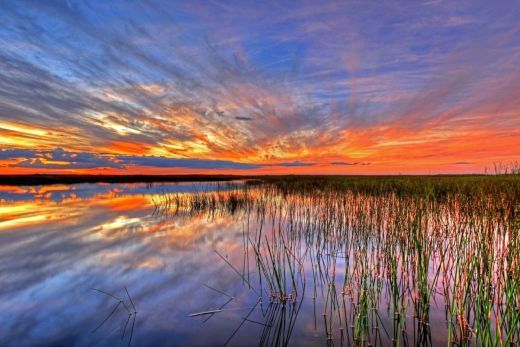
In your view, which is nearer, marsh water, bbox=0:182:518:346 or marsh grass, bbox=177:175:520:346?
marsh grass, bbox=177:175:520:346

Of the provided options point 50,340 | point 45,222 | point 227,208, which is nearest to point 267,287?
point 50,340

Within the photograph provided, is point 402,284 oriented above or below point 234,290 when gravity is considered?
above

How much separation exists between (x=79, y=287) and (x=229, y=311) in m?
3.65

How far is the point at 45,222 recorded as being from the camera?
1344cm

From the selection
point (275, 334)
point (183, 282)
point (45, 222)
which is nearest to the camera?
point (275, 334)

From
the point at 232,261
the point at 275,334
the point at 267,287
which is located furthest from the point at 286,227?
the point at 275,334

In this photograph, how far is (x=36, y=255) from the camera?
845 centimetres

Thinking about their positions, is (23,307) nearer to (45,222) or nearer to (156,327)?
(156,327)

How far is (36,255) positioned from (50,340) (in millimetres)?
5454

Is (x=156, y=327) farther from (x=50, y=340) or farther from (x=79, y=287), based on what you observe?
(x=79, y=287)

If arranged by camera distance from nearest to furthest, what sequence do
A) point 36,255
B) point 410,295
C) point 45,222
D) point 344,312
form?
point 344,312, point 410,295, point 36,255, point 45,222

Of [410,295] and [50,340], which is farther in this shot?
[410,295]

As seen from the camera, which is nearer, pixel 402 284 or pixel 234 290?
pixel 402 284

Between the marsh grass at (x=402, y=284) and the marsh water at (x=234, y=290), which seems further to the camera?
the marsh water at (x=234, y=290)
